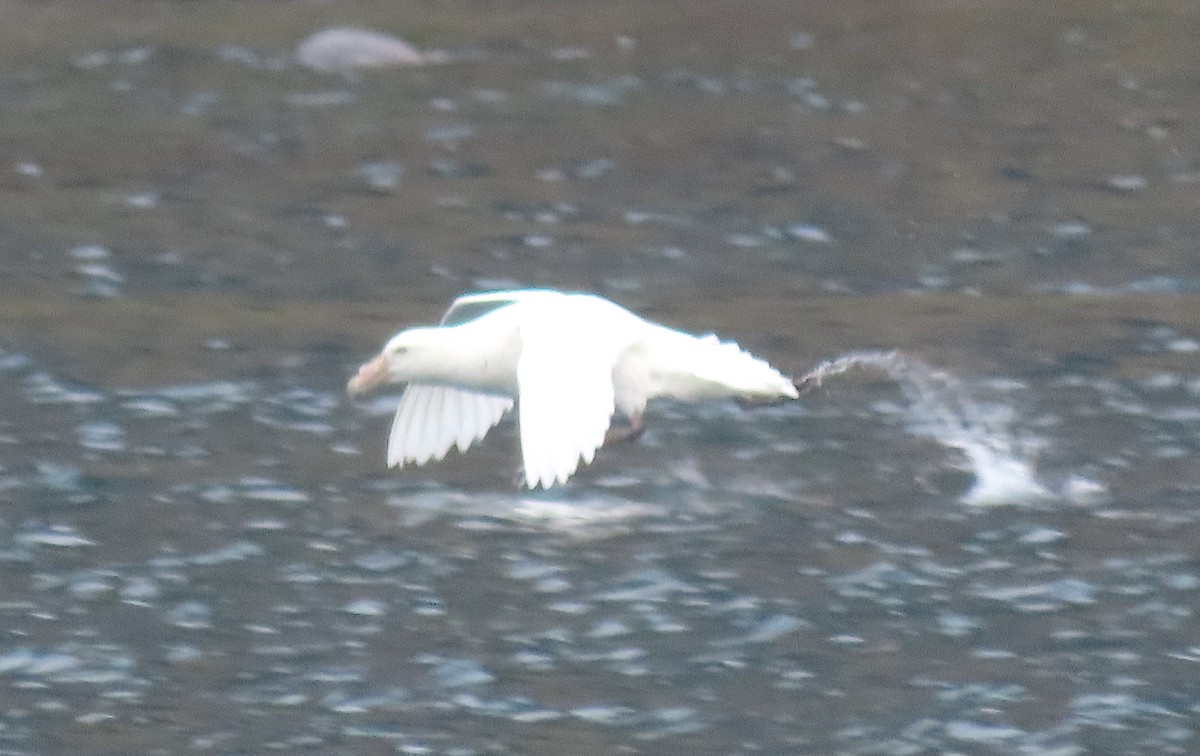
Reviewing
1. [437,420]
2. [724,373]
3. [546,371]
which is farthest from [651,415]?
[546,371]

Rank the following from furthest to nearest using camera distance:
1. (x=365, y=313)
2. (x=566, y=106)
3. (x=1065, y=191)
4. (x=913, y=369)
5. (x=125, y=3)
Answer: (x=125, y=3), (x=566, y=106), (x=1065, y=191), (x=365, y=313), (x=913, y=369)

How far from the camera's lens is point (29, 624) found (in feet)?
29.6

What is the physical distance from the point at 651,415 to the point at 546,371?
3508 millimetres

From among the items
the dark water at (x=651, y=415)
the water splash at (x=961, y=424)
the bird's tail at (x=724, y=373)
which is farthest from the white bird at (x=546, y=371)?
the water splash at (x=961, y=424)

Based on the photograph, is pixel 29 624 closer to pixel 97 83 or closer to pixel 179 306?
pixel 179 306

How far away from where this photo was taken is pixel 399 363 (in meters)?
9.66

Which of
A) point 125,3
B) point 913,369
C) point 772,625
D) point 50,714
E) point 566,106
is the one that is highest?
point 125,3

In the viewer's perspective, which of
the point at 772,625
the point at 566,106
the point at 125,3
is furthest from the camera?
the point at 125,3

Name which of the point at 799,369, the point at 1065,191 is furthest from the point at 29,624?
the point at 1065,191

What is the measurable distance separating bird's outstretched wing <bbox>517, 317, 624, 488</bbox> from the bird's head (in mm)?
827

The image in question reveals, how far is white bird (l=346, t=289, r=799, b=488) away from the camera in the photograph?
26.9 ft

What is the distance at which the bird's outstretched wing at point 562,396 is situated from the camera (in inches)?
304

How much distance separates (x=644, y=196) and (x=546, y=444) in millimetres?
9148

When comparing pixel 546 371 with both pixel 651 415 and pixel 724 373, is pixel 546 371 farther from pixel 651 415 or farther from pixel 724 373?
pixel 651 415
